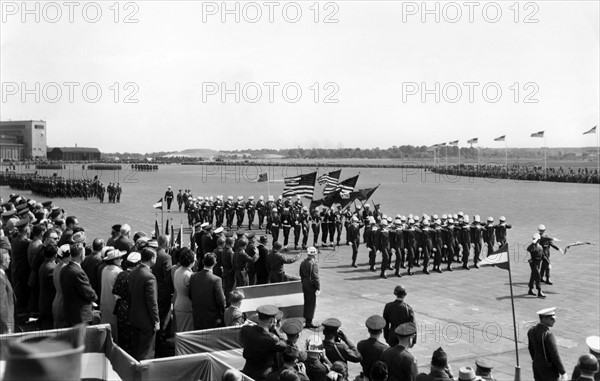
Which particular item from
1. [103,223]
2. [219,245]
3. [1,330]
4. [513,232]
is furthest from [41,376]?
[103,223]

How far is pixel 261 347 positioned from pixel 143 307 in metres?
1.91

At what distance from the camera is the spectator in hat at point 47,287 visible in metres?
8.34

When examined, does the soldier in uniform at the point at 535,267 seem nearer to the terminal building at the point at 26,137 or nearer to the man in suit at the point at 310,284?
the man in suit at the point at 310,284

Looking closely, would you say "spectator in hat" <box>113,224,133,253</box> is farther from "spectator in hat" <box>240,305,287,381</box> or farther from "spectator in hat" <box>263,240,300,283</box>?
"spectator in hat" <box>240,305,287,381</box>

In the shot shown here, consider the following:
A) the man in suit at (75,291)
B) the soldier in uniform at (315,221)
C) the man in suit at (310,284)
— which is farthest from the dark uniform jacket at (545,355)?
the soldier in uniform at (315,221)

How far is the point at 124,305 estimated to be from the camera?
747 centimetres

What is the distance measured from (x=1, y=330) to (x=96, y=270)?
209 cm

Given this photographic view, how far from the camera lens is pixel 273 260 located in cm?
1177

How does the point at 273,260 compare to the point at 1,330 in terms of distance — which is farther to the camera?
the point at 273,260

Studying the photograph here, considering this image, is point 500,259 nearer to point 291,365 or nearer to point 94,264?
point 291,365

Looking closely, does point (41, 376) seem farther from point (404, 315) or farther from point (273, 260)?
point (273, 260)

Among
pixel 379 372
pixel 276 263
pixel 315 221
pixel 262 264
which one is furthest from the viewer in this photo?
pixel 315 221

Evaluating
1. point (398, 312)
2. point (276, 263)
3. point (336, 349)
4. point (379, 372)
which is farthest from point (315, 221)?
point (379, 372)

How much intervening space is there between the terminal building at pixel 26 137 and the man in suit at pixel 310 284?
164436 millimetres
